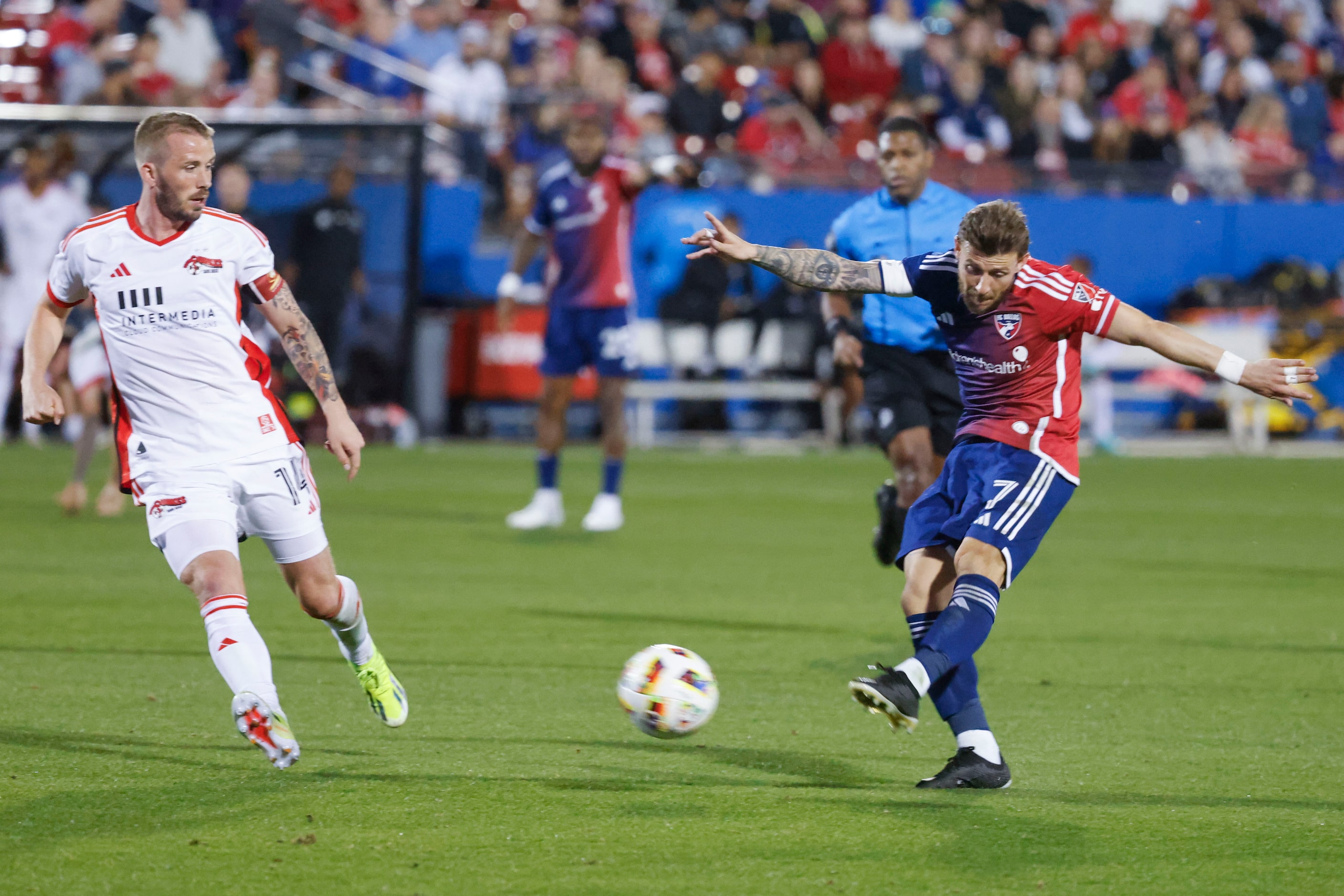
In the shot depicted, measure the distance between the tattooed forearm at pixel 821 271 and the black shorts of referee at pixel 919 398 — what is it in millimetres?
2593

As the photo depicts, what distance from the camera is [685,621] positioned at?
29.7ft

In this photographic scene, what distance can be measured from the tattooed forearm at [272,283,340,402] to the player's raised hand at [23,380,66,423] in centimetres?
74

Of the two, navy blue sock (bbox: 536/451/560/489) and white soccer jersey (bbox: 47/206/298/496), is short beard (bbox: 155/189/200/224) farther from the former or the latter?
navy blue sock (bbox: 536/451/560/489)

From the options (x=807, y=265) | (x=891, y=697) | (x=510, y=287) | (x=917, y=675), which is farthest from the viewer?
(x=510, y=287)

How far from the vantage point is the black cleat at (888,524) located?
28.6ft

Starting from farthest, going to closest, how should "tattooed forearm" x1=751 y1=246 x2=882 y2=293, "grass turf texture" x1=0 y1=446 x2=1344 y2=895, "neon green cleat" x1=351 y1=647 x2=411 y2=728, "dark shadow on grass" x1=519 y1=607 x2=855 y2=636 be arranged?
"dark shadow on grass" x1=519 y1=607 x2=855 y2=636 < "neon green cleat" x1=351 y1=647 x2=411 y2=728 < "tattooed forearm" x1=751 y1=246 x2=882 y2=293 < "grass turf texture" x1=0 y1=446 x2=1344 y2=895

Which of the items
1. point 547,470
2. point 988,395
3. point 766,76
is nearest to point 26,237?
point 547,470

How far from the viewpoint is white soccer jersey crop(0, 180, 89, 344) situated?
60.3 feet

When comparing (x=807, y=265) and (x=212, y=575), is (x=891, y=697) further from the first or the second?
(x=212, y=575)

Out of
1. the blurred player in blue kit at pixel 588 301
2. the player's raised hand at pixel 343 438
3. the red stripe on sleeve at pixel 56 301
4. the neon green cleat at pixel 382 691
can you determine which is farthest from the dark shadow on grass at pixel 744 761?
the blurred player in blue kit at pixel 588 301

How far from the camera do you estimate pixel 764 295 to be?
69.3ft

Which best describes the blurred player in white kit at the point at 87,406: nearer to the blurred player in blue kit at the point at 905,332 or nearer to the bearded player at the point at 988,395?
the blurred player in blue kit at the point at 905,332

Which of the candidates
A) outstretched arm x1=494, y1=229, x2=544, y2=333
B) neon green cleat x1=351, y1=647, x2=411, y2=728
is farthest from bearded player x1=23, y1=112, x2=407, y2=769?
outstretched arm x1=494, y1=229, x2=544, y2=333

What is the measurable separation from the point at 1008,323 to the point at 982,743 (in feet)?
4.31
